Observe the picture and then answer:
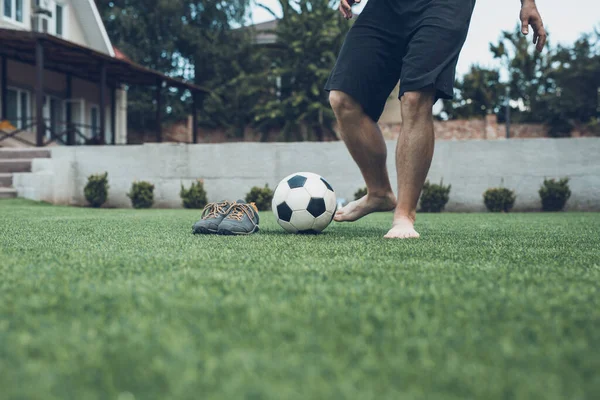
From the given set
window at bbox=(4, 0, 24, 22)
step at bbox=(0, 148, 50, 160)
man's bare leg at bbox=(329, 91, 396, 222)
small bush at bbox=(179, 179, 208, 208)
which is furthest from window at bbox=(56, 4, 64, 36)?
man's bare leg at bbox=(329, 91, 396, 222)

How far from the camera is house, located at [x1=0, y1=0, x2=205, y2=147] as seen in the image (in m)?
13.1

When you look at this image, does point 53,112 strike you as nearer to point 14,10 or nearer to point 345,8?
point 14,10

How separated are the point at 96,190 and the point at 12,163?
1.85m

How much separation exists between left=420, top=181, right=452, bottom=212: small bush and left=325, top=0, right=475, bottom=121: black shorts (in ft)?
17.9

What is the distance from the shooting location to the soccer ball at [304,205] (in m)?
3.28

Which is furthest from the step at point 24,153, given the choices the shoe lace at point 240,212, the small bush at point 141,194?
the shoe lace at point 240,212

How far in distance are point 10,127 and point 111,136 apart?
4.90m

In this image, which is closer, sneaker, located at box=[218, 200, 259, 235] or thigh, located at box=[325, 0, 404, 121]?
sneaker, located at box=[218, 200, 259, 235]

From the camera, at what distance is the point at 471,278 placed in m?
1.63

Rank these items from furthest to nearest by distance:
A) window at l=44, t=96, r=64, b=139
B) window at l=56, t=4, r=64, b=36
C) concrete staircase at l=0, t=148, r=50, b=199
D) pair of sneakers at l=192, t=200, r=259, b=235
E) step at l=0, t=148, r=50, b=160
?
window at l=56, t=4, r=64, b=36 → window at l=44, t=96, r=64, b=139 → step at l=0, t=148, r=50, b=160 → concrete staircase at l=0, t=148, r=50, b=199 → pair of sneakers at l=192, t=200, r=259, b=235

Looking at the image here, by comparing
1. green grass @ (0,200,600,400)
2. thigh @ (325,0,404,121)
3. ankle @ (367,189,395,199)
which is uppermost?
thigh @ (325,0,404,121)

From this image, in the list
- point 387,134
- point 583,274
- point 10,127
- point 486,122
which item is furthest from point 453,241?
point 486,122

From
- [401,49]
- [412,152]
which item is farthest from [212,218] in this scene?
[401,49]

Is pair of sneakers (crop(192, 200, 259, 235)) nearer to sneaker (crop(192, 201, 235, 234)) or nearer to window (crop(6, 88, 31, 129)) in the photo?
sneaker (crop(192, 201, 235, 234))
